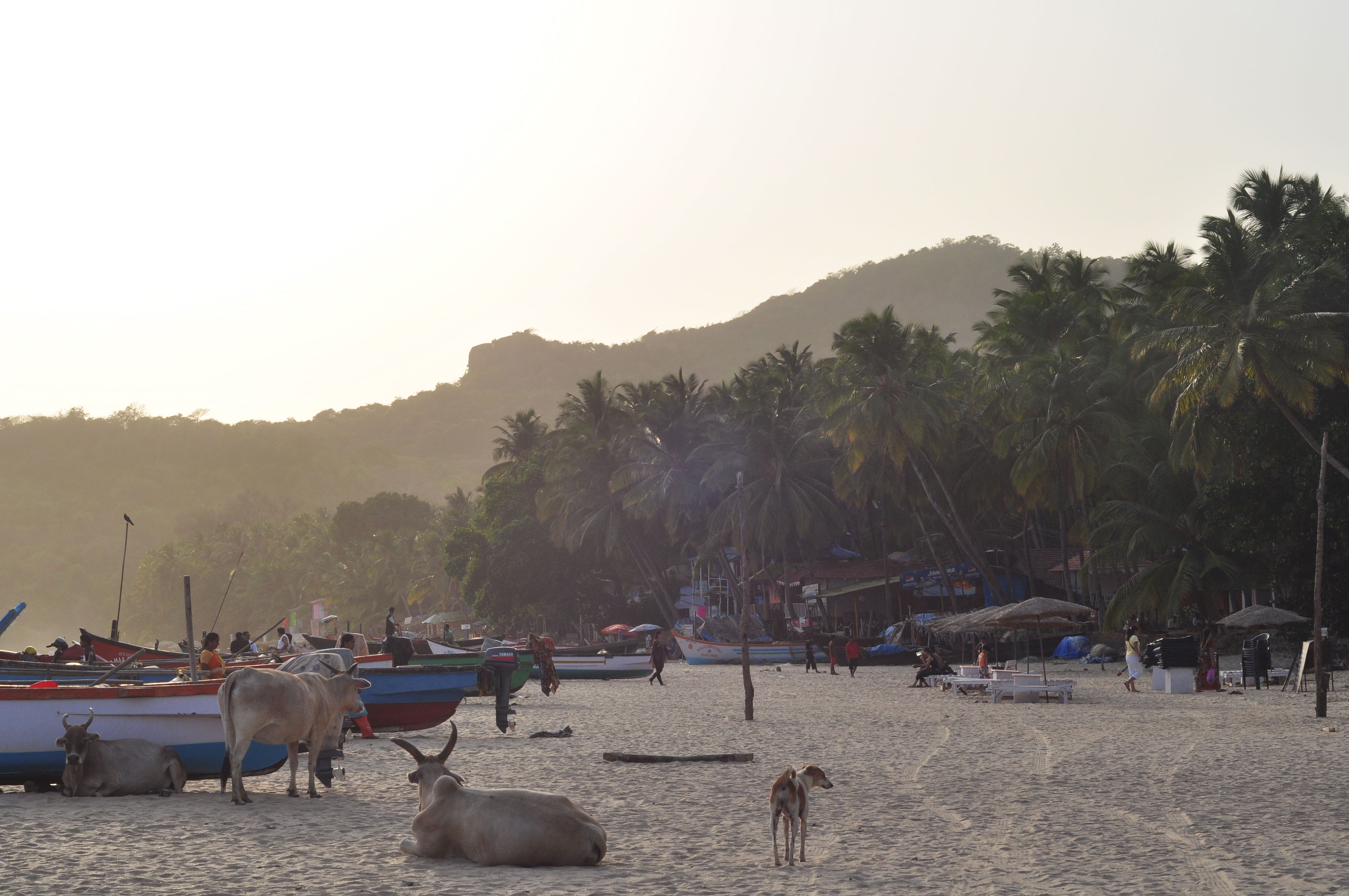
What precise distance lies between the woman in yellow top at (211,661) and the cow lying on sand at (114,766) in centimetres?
189

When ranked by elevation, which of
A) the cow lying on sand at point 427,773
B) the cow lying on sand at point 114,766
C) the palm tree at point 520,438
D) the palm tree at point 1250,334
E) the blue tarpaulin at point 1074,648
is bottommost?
the blue tarpaulin at point 1074,648

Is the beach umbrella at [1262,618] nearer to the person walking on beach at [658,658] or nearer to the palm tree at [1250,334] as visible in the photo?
the palm tree at [1250,334]

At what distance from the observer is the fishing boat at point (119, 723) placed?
1155 cm

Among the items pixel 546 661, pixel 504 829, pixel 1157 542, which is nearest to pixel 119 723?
pixel 504 829

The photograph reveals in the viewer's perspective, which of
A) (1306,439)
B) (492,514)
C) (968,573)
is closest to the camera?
(1306,439)

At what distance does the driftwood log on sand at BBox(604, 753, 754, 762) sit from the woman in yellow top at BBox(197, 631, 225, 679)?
4813 mm

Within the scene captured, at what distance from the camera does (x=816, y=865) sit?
26.8 ft

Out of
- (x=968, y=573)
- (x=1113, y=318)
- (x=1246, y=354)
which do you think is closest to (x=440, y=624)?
(x=968, y=573)

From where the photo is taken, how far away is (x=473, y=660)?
99.1 ft

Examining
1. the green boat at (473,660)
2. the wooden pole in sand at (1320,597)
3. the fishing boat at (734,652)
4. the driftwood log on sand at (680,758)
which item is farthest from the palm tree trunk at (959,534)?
the driftwood log on sand at (680,758)

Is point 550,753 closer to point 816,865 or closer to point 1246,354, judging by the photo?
point 816,865

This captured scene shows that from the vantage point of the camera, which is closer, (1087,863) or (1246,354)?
(1087,863)

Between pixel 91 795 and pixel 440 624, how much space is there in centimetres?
8607

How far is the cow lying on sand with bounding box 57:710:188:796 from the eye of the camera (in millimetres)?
11336
